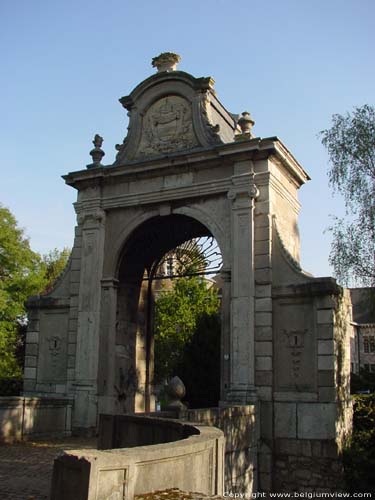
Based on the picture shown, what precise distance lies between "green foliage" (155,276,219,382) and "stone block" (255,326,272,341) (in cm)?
1897

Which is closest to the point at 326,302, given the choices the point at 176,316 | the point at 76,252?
the point at 76,252

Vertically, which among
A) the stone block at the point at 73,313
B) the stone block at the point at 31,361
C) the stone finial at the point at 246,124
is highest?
the stone finial at the point at 246,124

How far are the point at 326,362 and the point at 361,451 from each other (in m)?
1.92

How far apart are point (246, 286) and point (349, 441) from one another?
3.75 metres

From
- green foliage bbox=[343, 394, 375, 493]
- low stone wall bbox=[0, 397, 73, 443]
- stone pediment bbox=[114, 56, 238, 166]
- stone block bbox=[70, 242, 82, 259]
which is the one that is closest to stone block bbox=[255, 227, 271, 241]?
stone pediment bbox=[114, 56, 238, 166]

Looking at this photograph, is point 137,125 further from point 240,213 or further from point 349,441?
point 349,441

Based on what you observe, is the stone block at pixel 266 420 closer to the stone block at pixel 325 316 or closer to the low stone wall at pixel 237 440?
the low stone wall at pixel 237 440

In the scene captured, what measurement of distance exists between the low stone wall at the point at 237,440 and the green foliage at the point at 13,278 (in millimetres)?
16052

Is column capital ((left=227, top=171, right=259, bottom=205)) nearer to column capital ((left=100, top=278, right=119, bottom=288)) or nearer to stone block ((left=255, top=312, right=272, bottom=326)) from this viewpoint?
stone block ((left=255, top=312, right=272, bottom=326))

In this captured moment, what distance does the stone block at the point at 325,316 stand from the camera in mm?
11367

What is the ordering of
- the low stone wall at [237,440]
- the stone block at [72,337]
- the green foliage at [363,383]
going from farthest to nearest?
the green foliage at [363,383] → the stone block at [72,337] → the low stone wall at [237,440]

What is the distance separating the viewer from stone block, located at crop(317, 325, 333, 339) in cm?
1131

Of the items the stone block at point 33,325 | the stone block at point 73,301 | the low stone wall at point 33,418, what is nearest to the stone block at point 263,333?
the low stone wall at point 33,418

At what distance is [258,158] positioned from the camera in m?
12.7
